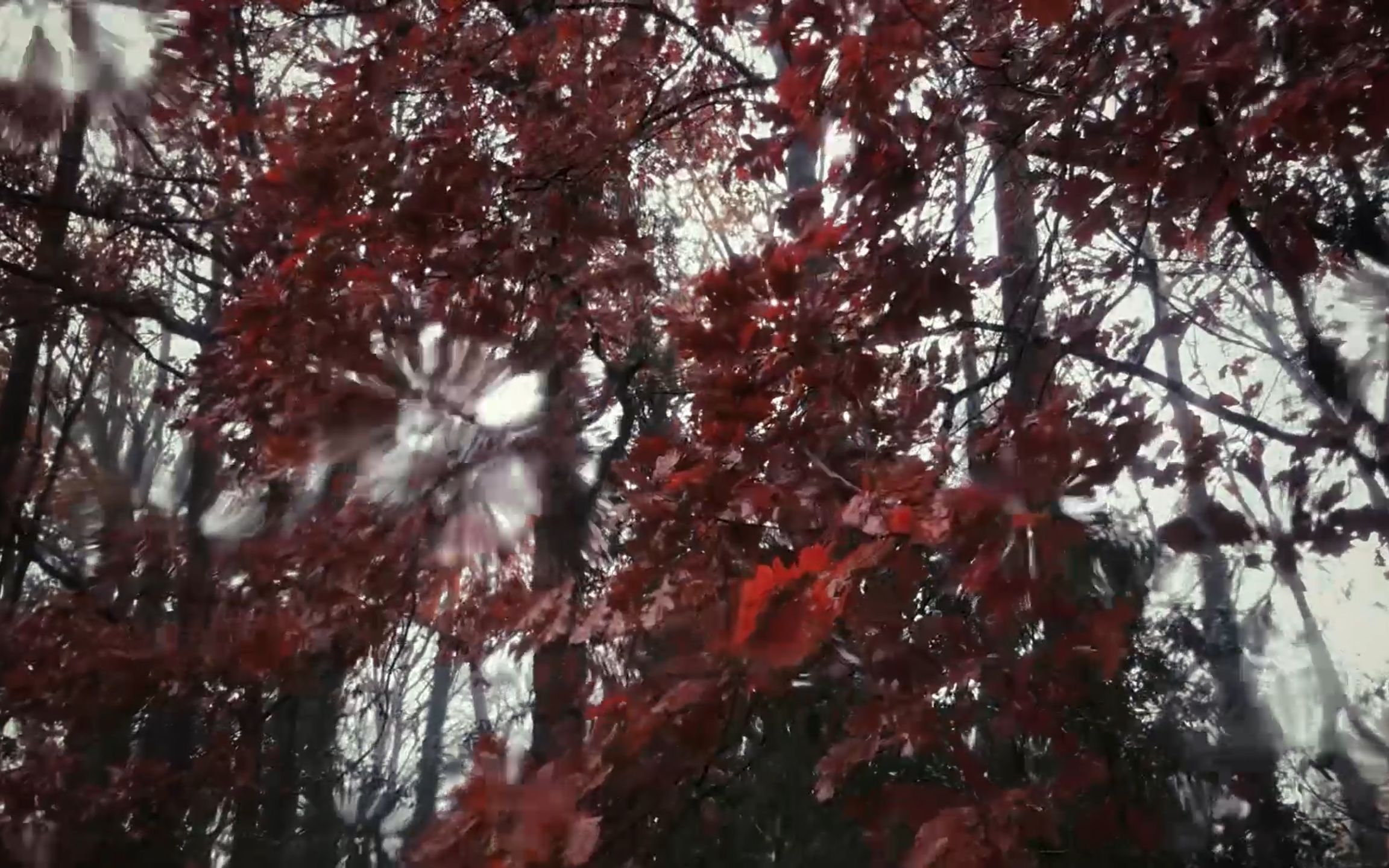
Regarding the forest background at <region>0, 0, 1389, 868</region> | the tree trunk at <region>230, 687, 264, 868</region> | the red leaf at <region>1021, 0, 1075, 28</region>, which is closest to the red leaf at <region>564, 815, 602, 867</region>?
the forest background at <region>0, 0, 1389, 868</region>

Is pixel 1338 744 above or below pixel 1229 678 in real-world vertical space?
below

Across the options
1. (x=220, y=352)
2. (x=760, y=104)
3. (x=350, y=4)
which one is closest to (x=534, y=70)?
(x=350, y=4)

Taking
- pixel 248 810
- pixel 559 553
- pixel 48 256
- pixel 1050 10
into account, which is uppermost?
pixel 48 256

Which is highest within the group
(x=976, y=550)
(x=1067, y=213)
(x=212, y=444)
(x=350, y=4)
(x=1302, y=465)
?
(x=350, y=4)

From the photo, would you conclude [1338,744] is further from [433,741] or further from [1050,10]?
[433,741]

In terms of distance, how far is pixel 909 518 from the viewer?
1289 mm

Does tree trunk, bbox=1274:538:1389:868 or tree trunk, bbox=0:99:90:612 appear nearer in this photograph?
tree trunk, bbox=1274:538:1389:868

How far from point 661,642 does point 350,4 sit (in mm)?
2011

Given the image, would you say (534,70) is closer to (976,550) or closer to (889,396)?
(889,396)

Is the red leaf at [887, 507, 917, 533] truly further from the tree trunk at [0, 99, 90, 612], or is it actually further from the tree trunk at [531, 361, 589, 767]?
the tree trunk at [0, 99, 90, 612]

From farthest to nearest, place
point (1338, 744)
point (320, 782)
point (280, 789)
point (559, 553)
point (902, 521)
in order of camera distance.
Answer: point (320, 782) < point (280, 789) < point (559, 553) < point (1338, 744) < point (902, 521)

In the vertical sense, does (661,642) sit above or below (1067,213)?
below

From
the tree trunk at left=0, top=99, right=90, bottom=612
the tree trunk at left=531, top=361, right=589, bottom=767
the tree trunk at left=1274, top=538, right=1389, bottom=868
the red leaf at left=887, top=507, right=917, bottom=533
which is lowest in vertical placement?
the tree trunk at left=1274, top=538, right=1389, bottom=868

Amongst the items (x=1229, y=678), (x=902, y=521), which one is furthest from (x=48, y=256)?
(x=1229, y=678)
